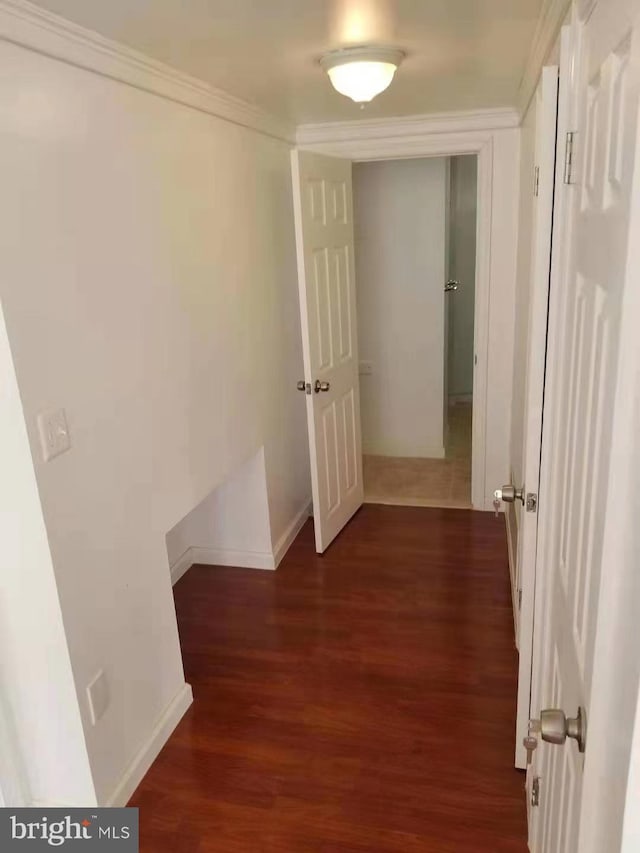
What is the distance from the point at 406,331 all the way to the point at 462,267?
1.25 m

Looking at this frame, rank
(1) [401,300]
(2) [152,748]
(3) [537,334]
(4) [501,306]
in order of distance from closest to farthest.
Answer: (3) [537,334], (2) [152,748], (4) [501,306], (1) [401,300]

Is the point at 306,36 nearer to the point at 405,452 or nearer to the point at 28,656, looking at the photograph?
the point at 28,656

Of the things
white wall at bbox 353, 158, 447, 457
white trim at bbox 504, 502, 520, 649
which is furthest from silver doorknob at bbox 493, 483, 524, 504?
white wall at bbox 353, 158, 447, 457

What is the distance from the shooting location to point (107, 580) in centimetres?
195

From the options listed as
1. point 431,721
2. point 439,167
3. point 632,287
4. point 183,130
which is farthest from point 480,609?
point 439,167

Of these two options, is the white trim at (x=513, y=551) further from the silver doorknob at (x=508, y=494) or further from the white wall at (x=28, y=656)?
the white wall at (x=28, y=656)

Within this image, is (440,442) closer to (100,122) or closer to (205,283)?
(205,283)

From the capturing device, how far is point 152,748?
2193mm

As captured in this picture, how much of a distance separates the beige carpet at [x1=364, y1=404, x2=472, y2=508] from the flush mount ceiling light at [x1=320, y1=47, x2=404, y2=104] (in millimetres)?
2481

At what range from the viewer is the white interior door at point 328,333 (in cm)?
307

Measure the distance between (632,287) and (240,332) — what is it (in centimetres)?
238

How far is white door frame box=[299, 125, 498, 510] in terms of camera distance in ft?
11.1

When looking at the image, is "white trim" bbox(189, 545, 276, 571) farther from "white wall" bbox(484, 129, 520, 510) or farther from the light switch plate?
the light switch plate

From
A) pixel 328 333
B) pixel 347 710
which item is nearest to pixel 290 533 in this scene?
pixel 328 333
